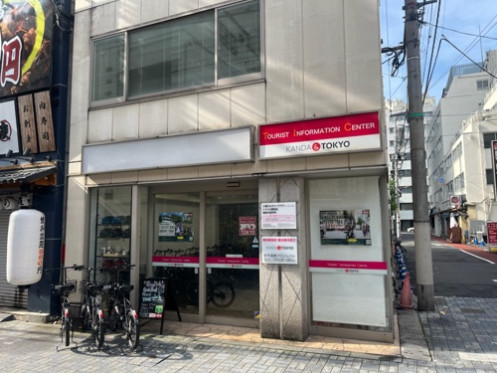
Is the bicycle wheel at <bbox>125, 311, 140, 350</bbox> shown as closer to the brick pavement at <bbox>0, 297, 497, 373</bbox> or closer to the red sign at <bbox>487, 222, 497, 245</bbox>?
the brick pavement at <bbox>0, 297, 497, 373</bbox>

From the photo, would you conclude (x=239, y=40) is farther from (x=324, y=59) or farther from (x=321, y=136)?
(x=321, y=136)

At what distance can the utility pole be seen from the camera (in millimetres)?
8789

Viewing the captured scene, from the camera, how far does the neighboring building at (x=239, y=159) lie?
6.61m

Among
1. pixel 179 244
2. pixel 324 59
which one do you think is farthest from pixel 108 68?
pixel 324 59

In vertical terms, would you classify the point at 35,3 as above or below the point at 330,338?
above

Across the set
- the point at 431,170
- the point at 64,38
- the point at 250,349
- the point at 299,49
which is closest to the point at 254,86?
the point at 299,49

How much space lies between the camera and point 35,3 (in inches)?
371

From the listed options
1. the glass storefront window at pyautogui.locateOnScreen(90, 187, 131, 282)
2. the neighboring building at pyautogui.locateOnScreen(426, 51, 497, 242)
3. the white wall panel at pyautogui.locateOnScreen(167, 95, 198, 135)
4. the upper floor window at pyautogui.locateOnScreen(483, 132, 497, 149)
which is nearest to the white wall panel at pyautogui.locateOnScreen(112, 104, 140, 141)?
the white wall panel at pyautogui.locateOnScreen(167, 95, 198, 135)

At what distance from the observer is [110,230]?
8.49 m

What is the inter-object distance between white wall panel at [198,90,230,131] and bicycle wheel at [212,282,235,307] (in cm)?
324

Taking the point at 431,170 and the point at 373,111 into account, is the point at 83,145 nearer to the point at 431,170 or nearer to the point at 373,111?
the point at 373,111

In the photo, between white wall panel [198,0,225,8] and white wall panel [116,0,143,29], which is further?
white wall panel [116,0,143,29]

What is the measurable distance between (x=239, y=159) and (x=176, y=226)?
248 cm

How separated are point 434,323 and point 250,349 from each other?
4.01 metres
